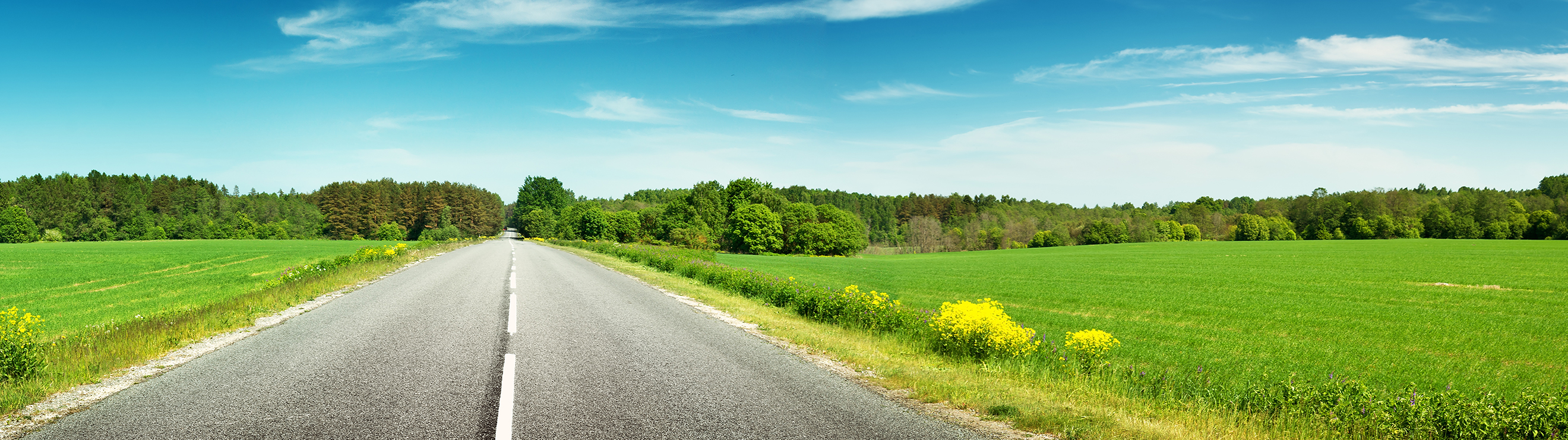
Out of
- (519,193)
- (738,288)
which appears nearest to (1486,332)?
(738,288)

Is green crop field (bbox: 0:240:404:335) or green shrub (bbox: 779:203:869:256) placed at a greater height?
green shrub (bbox: 779:203:869:256)

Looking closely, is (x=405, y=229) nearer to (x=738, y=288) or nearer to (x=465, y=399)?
(x=738, y=288)

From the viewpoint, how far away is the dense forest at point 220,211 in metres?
80.8

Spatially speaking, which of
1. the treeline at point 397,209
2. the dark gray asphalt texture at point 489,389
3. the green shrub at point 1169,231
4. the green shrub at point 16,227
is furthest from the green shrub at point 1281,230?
the green shrub at point 16,227

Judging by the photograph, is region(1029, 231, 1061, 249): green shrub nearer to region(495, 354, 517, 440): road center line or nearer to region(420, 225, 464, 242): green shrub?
region(420, 225, 464, 242): green shrub

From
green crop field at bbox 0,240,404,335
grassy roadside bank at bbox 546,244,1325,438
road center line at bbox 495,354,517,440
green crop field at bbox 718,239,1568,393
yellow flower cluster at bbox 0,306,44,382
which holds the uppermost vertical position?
yellow flower cluster at bbox 0,306,44,382

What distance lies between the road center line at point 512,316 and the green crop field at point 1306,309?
30.9ft

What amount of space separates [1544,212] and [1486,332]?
291 feet

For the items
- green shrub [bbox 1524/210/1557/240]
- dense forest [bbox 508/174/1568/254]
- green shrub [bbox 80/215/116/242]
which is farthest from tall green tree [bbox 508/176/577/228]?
green shrub [bbox 1524/210/1557/240]

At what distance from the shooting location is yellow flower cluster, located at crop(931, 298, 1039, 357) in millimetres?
8164

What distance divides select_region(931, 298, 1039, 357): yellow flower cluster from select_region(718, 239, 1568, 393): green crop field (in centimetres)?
261

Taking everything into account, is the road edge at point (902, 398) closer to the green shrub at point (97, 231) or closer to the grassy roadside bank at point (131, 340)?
the grassy roadside bank at point (131, 340)

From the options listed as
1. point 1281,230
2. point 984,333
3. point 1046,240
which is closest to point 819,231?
point 1046,240

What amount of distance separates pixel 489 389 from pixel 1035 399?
211 inches
